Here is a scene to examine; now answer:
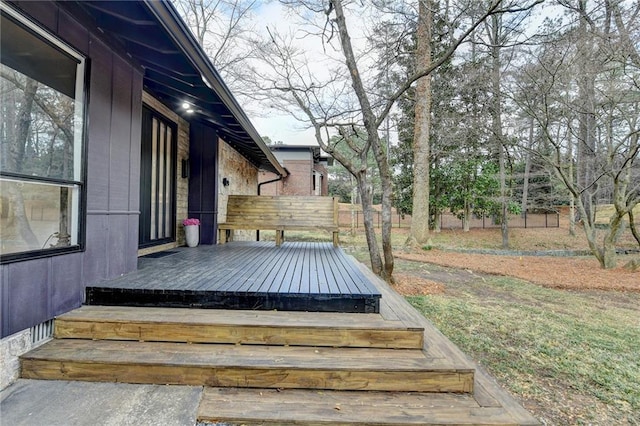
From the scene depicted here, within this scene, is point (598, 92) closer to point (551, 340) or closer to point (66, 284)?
point (551, 340)

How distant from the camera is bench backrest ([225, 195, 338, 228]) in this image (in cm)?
703

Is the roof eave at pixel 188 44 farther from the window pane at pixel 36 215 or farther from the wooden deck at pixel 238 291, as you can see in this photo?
the wooden deck at pixel 238 291

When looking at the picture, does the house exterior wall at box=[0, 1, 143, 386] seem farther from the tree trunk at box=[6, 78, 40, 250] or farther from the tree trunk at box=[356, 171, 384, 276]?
the tree trunk at box=[356, 171, 384, 276]

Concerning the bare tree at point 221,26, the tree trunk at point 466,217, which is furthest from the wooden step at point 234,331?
the tree trunk at point 466,217

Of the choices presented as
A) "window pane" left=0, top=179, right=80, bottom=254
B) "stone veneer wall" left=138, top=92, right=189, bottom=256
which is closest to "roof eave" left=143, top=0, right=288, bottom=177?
"window pane" left=0, top=179, right=80, bottom=254

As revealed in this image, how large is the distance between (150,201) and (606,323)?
6.93 m

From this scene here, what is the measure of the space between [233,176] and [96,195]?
526 centimetres

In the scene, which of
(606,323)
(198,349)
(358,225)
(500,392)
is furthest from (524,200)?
(198,349)

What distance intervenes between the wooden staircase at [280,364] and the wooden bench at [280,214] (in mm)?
4214

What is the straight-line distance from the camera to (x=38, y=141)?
7.60 ft

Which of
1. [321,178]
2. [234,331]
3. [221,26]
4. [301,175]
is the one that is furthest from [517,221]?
[234,331]

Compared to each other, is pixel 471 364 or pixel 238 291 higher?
pixel 238 291

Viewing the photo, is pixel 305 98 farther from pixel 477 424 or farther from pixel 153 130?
pixel 477 424

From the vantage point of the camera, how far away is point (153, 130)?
480 cm
